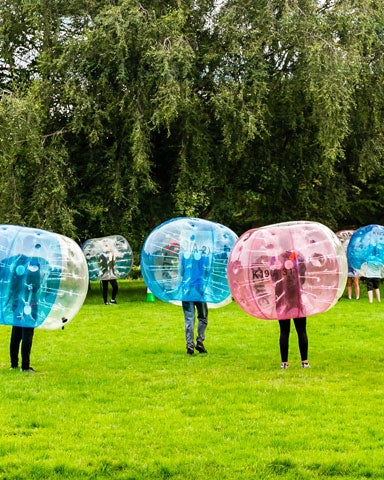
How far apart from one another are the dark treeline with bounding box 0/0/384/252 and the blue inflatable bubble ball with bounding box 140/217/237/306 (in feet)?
31.3

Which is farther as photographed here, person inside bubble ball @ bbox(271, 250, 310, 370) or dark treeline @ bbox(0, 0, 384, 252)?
dark treeline @ bbox(0, 0, 384, 252)

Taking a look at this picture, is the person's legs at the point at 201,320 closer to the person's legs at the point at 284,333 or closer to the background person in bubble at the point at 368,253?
the person's legs at the point at 284,333

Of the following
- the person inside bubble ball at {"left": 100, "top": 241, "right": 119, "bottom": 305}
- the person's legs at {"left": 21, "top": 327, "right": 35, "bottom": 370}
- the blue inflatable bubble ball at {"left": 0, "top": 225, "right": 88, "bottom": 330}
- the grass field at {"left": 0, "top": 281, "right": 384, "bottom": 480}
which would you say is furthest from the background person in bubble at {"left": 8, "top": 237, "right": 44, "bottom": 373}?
the person inside bubble ball at {"left": 100, "top": 241, "right": 119, "bottom": 305}

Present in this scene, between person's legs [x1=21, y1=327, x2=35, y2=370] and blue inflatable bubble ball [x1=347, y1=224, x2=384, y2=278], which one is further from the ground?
blue inflatable bubble ball [x1=347, y1=224, x2=384, y2=278]

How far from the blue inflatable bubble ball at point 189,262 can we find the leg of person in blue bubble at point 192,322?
0.37 m

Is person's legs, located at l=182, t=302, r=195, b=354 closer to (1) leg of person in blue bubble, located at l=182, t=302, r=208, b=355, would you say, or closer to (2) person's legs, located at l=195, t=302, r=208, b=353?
(1) leg of person in blue bubble, located at l=182, t=302, r=208, b=355

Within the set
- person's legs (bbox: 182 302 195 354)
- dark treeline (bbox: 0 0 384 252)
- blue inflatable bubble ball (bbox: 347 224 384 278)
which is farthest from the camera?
dark treeline (bbox: 0 0 384 252)

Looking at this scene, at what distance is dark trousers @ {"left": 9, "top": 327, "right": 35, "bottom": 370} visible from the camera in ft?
31.8

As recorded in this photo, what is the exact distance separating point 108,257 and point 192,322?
10727 mm

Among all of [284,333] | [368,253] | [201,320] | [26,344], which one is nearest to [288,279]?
[284,333]

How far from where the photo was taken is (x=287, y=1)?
2112 cm

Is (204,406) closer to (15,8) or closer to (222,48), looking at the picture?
(222,48)

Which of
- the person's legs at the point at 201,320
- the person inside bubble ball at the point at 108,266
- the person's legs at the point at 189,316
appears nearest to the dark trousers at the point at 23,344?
the person's legs at the point at 189,316

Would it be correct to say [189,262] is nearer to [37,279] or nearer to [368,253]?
[37,279]
